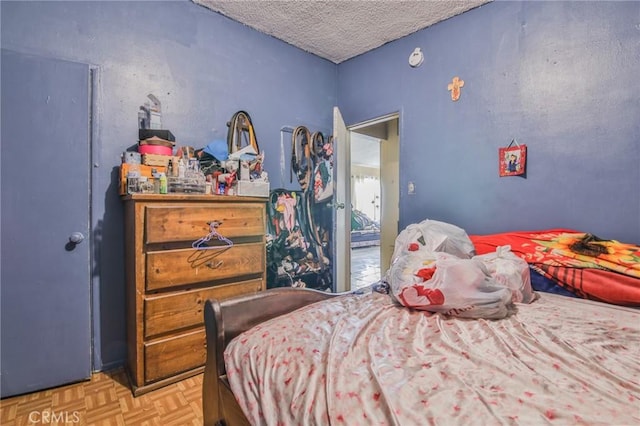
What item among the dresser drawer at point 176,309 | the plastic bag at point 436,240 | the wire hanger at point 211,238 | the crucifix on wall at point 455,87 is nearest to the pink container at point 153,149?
the wire hanger at point 211,238

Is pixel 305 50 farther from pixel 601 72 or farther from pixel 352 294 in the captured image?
pixel 352 294

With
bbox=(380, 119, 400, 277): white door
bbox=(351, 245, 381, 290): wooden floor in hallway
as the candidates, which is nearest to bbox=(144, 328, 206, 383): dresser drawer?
bbox=(351, 245, 381, 290): wooden floor in hallway

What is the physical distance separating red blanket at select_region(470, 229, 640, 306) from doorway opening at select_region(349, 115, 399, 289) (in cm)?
170

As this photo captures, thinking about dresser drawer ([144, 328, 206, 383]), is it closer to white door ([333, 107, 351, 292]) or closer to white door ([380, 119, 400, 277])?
white door ([333, 107, 351, 292])

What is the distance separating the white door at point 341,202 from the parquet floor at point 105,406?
1.66m

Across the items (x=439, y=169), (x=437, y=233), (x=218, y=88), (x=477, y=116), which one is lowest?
(x=437, y=233)

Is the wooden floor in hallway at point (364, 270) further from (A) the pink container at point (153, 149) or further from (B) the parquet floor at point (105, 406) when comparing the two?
(A) the pink container at point (153, 149)

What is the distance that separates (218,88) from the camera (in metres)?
2.51

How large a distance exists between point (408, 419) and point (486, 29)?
2.72 metres

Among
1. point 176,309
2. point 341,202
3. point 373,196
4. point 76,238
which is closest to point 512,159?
point 341,202

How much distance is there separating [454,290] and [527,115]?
5.27 ft

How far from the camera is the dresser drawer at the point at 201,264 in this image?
5.73 ft

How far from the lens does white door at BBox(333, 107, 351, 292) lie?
2.86m

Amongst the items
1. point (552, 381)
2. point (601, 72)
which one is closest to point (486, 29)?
point (601, 72)
